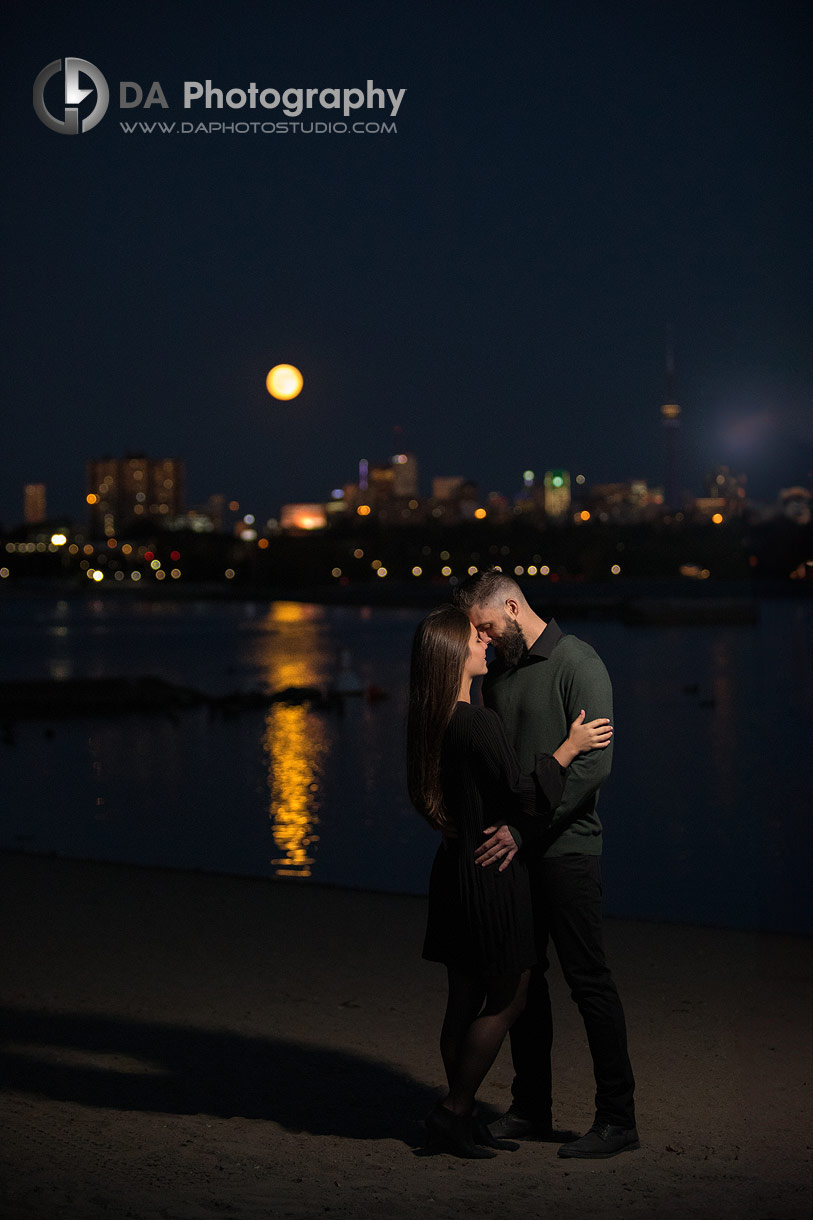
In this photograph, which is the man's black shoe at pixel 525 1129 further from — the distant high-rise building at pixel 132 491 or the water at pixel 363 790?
the distant high-rise building at pixel 132 491

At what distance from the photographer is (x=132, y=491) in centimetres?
17175

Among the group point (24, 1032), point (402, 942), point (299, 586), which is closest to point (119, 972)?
point (24, 1032)

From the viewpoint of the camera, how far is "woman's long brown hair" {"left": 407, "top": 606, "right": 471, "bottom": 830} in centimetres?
319

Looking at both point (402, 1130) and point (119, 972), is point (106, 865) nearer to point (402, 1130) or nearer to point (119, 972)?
point (119, 972)

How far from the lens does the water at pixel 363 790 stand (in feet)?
46.3

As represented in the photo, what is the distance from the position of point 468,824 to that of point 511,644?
0.45 m

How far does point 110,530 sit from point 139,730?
14244 cm

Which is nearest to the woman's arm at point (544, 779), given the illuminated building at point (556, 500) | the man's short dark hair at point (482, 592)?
the man's short dark hair at point (482, 592)

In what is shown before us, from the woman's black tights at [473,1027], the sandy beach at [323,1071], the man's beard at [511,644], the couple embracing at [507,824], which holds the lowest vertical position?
the sandy beach at [323,1071]

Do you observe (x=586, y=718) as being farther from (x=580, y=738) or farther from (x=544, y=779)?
(x=544, y=779)

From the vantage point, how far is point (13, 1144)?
11.5ft

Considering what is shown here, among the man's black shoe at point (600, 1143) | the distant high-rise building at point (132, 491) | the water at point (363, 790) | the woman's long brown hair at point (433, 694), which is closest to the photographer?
the woman's long brown hair at point (433, 694)

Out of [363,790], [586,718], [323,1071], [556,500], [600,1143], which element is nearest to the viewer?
[586,718]

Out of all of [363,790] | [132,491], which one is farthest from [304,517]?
[363,790]
